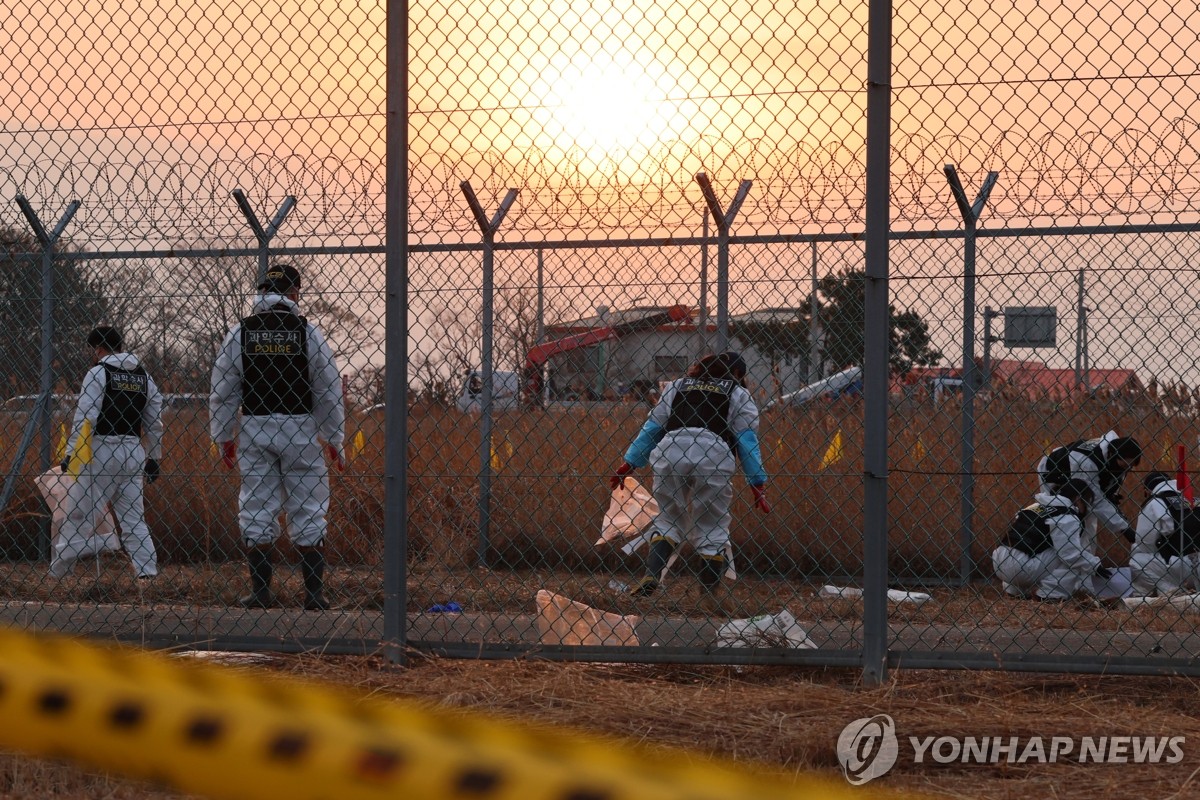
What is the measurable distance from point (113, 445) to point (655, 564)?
3340mm

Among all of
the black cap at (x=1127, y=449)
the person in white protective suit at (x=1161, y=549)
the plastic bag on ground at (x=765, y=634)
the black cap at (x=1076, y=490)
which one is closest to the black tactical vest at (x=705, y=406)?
the black cap at (x=1076, y=490)

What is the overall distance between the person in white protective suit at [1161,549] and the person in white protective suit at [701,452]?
78.1 inches

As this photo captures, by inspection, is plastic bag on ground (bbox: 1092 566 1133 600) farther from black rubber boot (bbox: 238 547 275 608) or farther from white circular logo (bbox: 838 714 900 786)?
black rubber boot (bbox: 238 547 275 608)

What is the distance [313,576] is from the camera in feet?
19.8

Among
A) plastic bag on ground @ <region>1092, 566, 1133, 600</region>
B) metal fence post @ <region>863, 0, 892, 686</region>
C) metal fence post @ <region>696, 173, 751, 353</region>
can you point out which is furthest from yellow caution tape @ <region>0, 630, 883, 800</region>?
plastic bag on ground @ <region>1092, 566, 1133, 600</region>

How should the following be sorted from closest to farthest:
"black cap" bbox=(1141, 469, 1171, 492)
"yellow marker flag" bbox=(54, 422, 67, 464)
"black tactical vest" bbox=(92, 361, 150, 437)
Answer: "black cap" bbox=(1141, 469, 1171, 492) → "black tactical vest" bbox=(92, 361, 150, 437) → "yellow marker flag" bbox=(54, 422, 67, 464)

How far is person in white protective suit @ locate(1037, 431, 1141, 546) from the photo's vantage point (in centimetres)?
684

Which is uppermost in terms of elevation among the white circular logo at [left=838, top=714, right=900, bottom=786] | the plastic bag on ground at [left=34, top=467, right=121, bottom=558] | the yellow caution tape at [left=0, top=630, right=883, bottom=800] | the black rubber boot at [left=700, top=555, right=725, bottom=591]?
the yellow caution tape at [left=0, top=630, right=883, bottom=800]

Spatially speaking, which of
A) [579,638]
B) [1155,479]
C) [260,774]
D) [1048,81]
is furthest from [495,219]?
[260,774]

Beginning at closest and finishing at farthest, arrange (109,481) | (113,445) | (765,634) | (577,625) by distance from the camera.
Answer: (765,634), (577,625), (109,481), (113,445)

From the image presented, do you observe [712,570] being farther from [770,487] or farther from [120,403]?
[120,403]

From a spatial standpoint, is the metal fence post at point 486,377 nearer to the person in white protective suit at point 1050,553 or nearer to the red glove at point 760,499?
the red glove at point 760,499

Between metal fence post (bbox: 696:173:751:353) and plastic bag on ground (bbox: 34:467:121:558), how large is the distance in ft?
12.1

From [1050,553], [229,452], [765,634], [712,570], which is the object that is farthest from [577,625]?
[1050,553]
